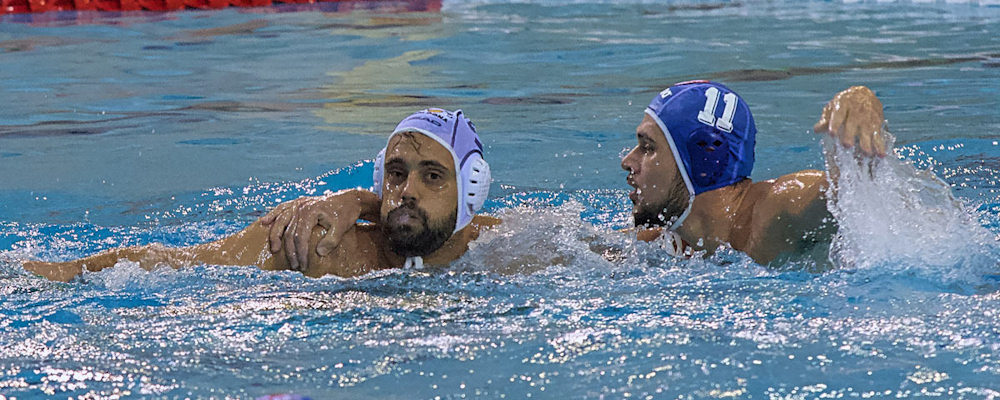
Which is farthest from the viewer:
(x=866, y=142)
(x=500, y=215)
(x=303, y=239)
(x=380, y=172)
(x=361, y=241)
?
(x=500, y=215)

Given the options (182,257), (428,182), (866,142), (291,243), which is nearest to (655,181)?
(428,182)

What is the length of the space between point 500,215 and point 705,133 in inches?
38.5

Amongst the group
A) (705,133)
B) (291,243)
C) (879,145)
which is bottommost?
(291,243)

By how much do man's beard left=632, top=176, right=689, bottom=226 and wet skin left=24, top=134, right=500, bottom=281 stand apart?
63 centimetres

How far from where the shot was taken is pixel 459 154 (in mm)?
3857

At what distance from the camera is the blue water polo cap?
148 inches

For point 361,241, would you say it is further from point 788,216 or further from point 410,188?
point 788,216

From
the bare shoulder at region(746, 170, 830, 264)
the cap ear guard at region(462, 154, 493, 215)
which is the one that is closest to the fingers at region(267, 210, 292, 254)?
the cap ear guard at region(462, 154, 493, 215)

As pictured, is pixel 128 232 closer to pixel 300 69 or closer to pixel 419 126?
pixel 419 126

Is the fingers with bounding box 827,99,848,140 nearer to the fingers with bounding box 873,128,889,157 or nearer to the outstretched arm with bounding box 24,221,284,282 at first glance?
the fingers with bounding box 873,128,889,157

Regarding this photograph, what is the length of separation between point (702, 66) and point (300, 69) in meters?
3.60

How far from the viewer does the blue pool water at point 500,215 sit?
2895mm

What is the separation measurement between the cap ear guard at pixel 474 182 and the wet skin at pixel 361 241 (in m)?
0.05

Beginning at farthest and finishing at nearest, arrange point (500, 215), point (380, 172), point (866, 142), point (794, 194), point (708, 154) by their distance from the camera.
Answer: point (500, 215)
point (380, 172)
point (708, 154)
point (794, 194)
point (866, 142)
